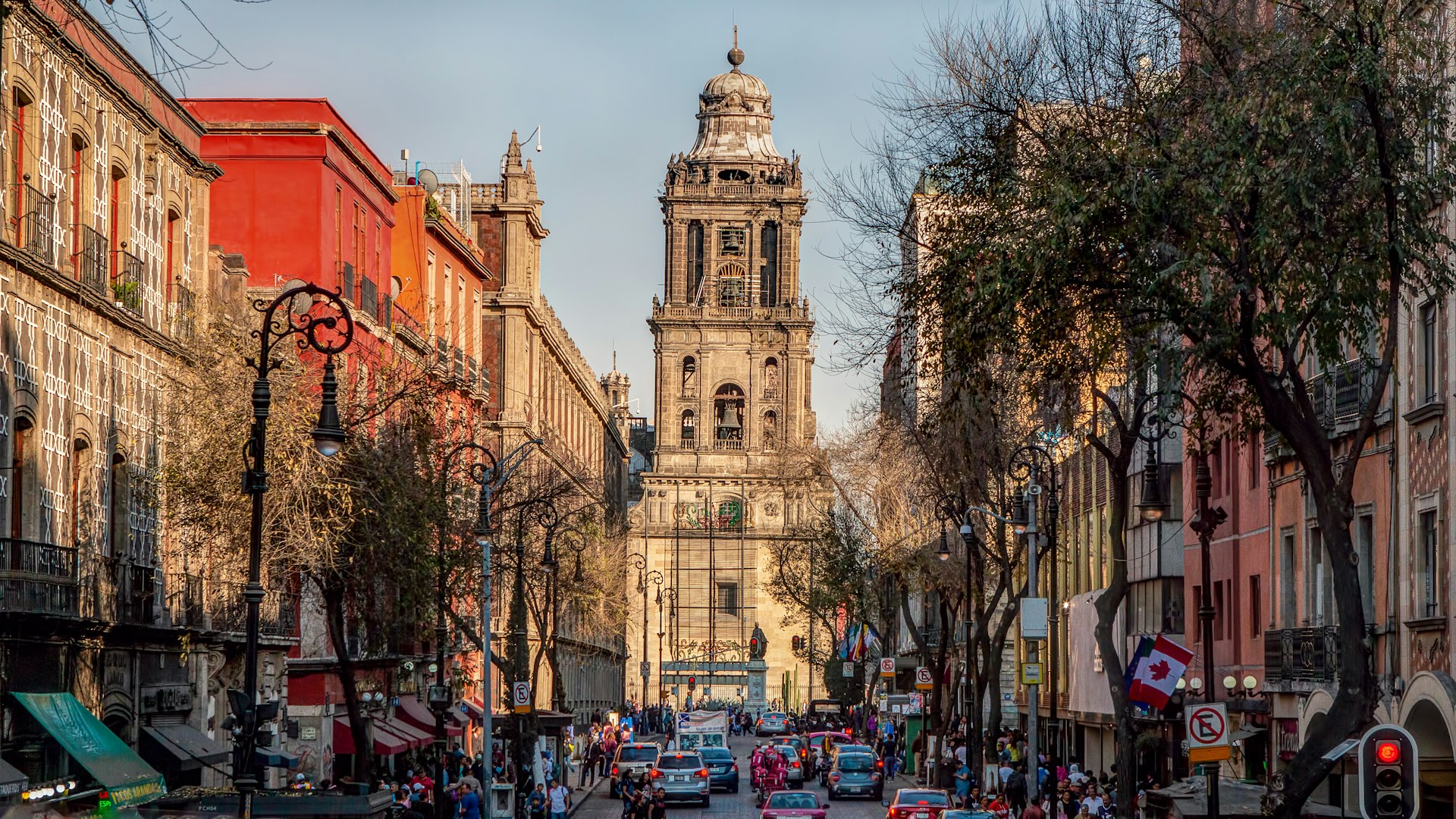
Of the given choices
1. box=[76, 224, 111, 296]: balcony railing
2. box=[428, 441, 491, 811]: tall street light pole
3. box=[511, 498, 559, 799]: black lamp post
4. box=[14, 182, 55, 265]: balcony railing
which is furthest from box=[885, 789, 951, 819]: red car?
box=[14, 182, 55, 265]: balcony railing

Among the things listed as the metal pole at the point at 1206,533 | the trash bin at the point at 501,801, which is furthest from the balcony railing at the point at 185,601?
the metal pole at the point at 1206,533

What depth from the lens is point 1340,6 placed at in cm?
1812

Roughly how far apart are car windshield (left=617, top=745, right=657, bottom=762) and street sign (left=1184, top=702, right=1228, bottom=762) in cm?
3815

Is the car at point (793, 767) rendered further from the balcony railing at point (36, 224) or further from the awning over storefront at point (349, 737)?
the balcony railing at point (36, 224)

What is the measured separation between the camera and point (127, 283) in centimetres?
3281

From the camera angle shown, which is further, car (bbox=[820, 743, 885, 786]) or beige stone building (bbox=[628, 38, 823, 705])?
beige stone building (bbox=[628, 38, 823, 705])

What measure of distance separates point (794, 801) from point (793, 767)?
67.7ft

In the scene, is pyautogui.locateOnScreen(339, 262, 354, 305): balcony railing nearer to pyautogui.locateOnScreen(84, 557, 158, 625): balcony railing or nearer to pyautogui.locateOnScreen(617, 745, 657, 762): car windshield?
pyautogui.locateOnScreen(84, 557, 158, 625): balcony railing

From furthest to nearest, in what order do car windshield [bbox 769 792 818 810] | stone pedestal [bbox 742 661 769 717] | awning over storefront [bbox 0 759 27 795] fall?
stone pedestal [bbox 742 661 769 717]
car windshield [bbox 769 792 818 810]
awning over storefront [bbox 0 759 27 795]

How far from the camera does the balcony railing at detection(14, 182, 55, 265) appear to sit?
27578mm

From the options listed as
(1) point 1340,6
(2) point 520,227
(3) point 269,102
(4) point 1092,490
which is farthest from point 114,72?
(2) point 520,227

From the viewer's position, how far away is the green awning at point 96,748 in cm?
2641

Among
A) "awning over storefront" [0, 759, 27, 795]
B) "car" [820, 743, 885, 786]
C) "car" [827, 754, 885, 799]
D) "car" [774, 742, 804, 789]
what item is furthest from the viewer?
"car" [774, 742, 804, 789]

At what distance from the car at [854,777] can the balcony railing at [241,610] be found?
730 inches
